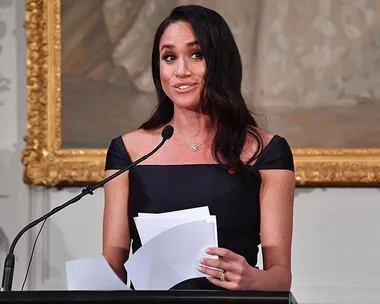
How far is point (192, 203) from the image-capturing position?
228 cm

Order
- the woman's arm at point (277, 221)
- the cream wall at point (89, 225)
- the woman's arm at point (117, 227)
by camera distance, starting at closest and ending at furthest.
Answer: the woman's arm at point (277, 221)
the woman's arm at point (117, 227)
the cream wall at point (89, 225)

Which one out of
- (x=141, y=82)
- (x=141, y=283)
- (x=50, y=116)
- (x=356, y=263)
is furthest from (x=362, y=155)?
(x=141, y=283)

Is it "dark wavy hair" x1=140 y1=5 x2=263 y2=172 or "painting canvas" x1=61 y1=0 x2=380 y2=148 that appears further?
"painting canvas" x1=61 y1=0 x2=380 y2=148

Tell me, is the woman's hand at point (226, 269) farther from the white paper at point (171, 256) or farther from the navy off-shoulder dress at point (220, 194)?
the navy off-shoulder dress at point (220, 194)

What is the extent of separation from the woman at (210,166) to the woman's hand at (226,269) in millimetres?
308

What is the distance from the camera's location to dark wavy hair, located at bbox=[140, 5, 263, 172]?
7.43 ft

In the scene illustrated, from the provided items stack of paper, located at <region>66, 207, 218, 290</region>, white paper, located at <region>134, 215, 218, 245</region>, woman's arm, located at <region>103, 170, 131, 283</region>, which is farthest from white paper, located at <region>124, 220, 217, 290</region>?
woman's arm, located at <region>103, 170, 131, 283</region>

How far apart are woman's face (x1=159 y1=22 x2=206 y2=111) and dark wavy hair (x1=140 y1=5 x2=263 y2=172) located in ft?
0.07

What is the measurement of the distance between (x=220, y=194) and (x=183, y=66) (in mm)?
363

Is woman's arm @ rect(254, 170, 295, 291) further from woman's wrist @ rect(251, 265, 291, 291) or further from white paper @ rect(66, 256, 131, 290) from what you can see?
white paper @ rect(66, 256, 131, 290)

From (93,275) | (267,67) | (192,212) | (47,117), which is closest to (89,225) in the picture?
(47,117)

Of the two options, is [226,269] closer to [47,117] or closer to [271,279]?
[271,279]

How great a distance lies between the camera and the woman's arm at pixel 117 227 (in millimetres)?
2293

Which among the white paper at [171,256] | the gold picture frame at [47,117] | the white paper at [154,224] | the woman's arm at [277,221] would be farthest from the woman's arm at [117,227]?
the gold picture frame at [47,117]
